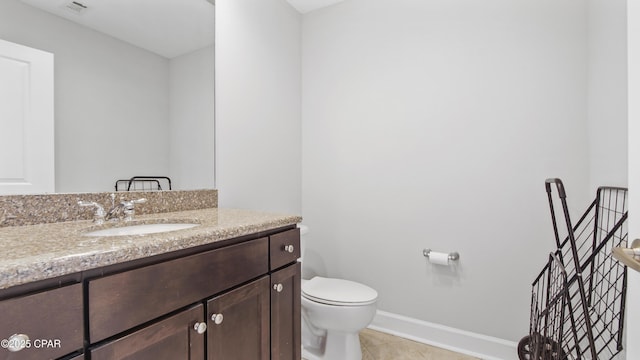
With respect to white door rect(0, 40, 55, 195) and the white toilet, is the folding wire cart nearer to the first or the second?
the white toilet

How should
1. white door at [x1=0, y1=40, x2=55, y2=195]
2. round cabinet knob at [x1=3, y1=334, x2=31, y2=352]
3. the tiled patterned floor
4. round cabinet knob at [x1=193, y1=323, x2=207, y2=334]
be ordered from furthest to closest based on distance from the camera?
the tiled patterned floor
white door at [x1=0, y1=40, x2=55, y2=195]
round cabinet knob at [x1=193, y1=323, x2=207, y2=334]
round cabinet knob at [x1=3, y1=334, x2=31, y2=352]

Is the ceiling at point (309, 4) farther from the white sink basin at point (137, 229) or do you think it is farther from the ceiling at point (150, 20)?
the white sink basin at point (137, 229)

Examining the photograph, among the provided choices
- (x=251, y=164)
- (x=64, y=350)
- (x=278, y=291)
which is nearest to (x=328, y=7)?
(x=251, y=164)

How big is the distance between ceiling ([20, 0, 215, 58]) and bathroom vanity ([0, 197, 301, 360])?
0.83m

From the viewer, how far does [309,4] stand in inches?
88.2

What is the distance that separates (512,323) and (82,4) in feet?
8.80

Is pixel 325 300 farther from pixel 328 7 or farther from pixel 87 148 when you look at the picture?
pixel 328 7

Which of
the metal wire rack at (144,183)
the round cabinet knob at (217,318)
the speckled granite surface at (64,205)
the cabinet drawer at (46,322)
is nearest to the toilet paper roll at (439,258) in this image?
the round cabinet knob at (217,318)

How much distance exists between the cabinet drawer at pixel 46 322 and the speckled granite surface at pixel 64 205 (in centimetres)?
63

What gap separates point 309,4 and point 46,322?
7.94 feet

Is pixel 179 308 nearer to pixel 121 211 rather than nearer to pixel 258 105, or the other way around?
pixel 121 211

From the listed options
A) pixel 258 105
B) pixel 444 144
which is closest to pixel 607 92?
pixel 444 144

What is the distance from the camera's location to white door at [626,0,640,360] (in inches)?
28.3

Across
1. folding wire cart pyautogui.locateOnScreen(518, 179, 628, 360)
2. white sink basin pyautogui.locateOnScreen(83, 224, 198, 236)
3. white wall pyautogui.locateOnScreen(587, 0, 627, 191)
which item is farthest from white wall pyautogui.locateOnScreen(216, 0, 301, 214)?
white wall pyautogui.locateOnScreen(587, 0, 627, 191)
